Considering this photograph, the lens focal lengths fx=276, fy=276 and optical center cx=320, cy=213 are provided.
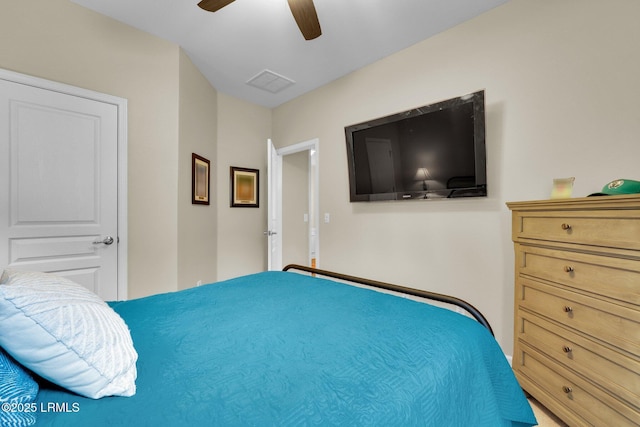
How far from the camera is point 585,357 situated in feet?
4.54

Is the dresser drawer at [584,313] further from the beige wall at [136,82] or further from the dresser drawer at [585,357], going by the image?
the beige wall at [136,82]

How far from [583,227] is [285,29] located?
2.52 metres

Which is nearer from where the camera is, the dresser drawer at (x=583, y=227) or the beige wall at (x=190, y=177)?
the dresser drawer at (x=583, y=227)

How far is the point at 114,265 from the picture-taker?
7.57 feet

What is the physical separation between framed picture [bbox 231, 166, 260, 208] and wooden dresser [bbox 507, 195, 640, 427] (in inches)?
123

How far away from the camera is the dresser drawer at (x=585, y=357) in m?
1.21

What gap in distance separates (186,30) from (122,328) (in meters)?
2.58

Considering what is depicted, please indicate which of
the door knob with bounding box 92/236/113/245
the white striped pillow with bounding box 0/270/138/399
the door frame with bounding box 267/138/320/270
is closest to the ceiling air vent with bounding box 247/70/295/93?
the door frame with bounding box 267/138/320/270

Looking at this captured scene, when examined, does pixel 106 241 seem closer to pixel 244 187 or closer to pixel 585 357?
pixel 244 187

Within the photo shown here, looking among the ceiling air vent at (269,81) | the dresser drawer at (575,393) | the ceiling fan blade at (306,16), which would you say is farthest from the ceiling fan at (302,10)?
the dresser drawer at (575,393)

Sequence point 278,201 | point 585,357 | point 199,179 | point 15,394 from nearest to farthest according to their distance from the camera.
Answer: point 15,394 → point 585,357 → point 199,179 → point 278,201

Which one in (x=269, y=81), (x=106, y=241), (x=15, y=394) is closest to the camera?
(x=15, y=394)

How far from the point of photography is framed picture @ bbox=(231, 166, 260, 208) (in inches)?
148

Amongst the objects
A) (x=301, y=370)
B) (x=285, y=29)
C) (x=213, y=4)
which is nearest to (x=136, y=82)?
(x=213, y=4)
